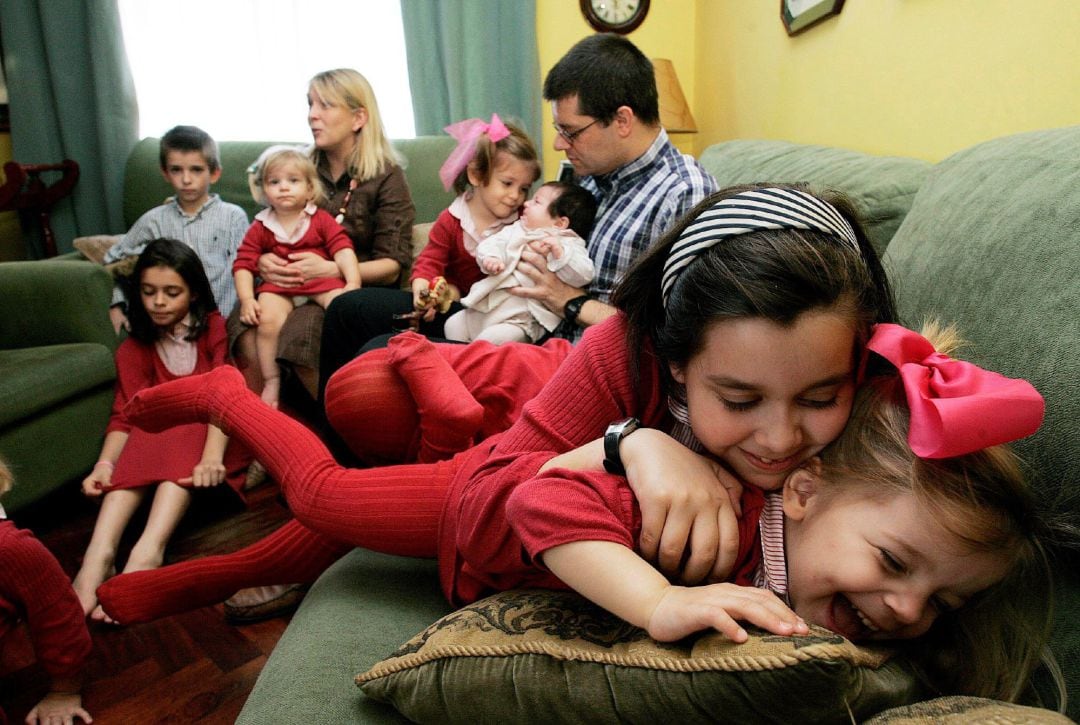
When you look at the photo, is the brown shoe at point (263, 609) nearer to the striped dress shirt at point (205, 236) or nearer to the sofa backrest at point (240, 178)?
the striped dress shirt at point (205, 236)

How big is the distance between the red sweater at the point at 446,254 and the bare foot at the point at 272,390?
Result: 1.94 feet

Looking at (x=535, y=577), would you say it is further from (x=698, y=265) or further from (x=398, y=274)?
(x=398, y=274)

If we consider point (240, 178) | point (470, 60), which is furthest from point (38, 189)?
point (470, 60)

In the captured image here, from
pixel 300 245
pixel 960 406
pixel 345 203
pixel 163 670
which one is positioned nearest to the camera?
pixel 960 406

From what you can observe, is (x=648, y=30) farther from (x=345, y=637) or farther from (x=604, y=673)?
(x=604, y=673)

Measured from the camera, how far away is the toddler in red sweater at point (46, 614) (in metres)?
1.24

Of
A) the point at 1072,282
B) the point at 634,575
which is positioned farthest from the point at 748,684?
the point at 1072,282

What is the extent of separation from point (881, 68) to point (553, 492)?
1810mm

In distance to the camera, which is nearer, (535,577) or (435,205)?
(535,577)

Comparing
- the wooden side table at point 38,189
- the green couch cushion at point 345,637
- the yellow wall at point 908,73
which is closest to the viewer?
the green couch cushion at point 345,637

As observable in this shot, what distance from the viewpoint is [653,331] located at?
3.00ft

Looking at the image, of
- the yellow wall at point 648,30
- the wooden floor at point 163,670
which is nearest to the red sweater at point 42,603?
the wooden floor at point 163,670

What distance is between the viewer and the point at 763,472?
0.80 meters

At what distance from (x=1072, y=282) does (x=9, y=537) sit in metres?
1.61
